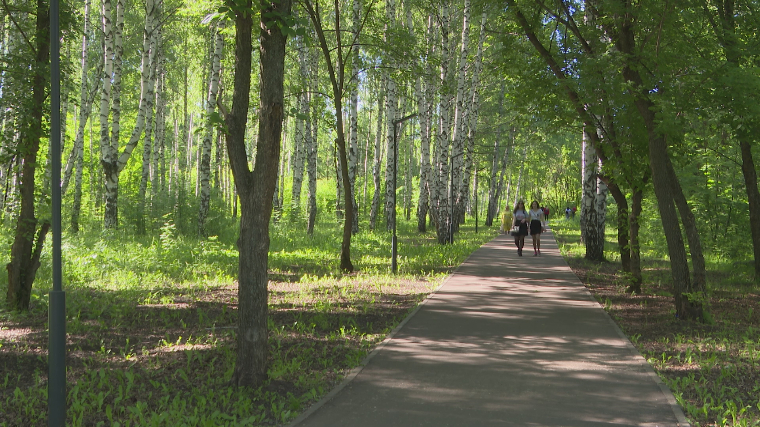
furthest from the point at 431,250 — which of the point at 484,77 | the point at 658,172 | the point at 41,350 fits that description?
the point at 484,77

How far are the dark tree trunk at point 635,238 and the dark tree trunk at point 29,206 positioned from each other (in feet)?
35.2

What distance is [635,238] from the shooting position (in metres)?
12.1

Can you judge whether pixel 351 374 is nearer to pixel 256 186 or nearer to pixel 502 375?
pixel 502 375

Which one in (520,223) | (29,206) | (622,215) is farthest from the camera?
(520,223)

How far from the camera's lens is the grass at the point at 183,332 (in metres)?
5.42

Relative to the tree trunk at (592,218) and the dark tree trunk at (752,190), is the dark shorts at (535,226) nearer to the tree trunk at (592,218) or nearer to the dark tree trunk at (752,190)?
the tree trunk at (592,218)

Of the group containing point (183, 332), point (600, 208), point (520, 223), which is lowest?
point (183, 332)

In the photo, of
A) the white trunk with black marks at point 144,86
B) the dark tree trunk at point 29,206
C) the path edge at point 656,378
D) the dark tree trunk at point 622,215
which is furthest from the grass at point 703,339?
the white trunk with black marks at point 144,86

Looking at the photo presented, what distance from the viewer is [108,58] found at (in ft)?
60.9

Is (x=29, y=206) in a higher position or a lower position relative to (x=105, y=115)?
lower

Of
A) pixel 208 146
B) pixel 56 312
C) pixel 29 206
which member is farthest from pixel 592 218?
pixel 56 312

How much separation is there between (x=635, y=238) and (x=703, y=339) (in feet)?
12.8

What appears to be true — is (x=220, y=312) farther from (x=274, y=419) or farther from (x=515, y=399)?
(x=515, y=399)

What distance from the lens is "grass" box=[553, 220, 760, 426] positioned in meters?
5.67
